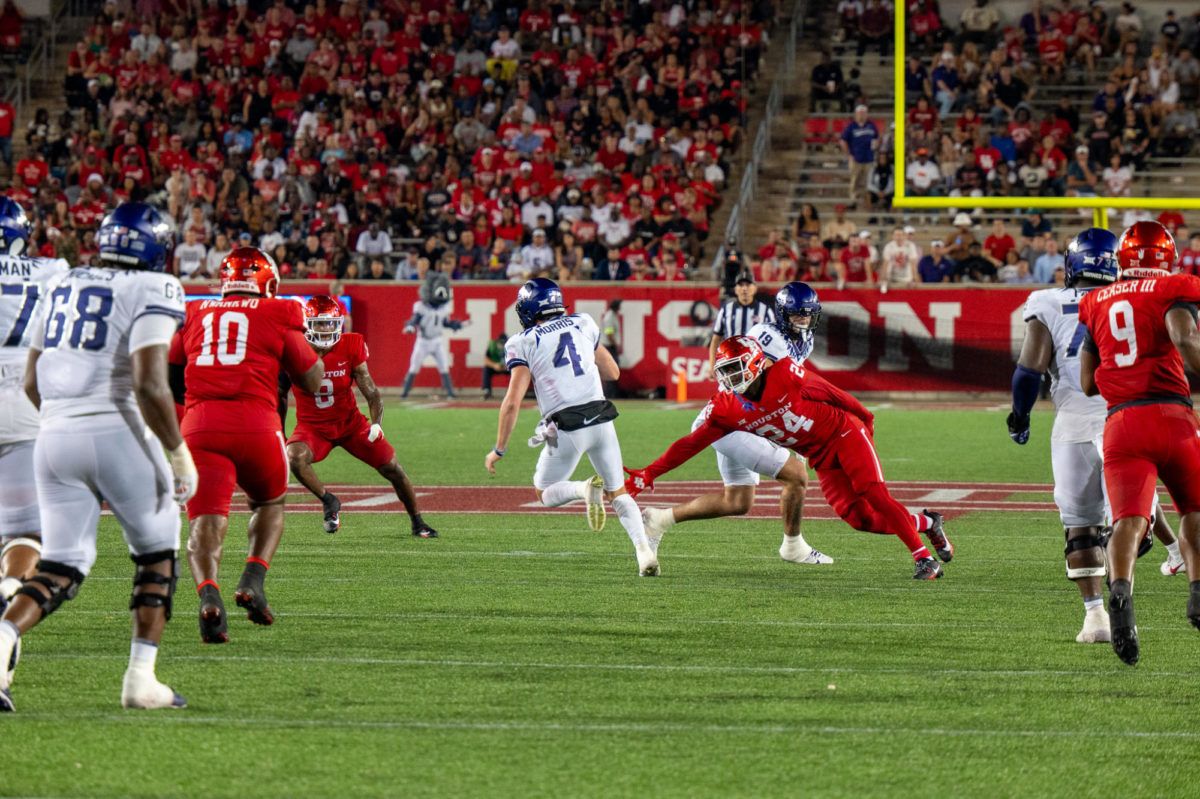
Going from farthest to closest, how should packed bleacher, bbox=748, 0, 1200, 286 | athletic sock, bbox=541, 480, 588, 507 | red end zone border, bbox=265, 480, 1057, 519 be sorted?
packed bleacher, bbox=748, 0, 1200, 286 < red end zone border, bbox=265, 480, 1057, 519 < athletic sock, bbox=541, 480, 588, 507

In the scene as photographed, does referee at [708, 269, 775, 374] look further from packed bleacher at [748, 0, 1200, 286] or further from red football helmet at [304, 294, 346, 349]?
packed bleacher at [748, 0, 1200, 286]

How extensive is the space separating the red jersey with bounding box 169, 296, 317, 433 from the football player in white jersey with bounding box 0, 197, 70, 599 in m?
0.72

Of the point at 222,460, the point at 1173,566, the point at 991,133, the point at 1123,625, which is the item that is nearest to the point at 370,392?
the point at 222,460

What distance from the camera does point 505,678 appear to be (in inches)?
278

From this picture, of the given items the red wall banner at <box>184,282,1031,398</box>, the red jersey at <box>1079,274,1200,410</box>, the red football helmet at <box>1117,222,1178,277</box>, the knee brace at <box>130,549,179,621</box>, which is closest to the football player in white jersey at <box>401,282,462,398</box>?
the red wall banner at <box>184,282,1031,398</box>

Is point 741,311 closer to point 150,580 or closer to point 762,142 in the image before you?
point 150,580

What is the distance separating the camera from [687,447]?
1024cm

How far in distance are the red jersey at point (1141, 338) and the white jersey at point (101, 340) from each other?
3.67 metres

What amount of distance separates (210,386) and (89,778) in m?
2.77

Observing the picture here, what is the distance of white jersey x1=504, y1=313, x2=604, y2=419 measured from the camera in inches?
412

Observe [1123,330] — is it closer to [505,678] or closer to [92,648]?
[505,678]

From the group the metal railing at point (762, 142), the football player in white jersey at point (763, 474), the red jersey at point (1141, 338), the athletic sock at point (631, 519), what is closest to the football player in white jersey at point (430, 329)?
the metal railing at point (762, 142)

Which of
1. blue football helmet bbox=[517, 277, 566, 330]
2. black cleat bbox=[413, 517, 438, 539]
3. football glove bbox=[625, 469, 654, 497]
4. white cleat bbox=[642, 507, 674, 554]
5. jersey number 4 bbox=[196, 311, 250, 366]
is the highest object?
jersey number 4 bbox=[196, 311, 250, 366]

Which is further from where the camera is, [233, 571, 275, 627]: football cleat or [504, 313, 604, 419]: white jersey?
[504, 313, 604, 419]: white jersey
